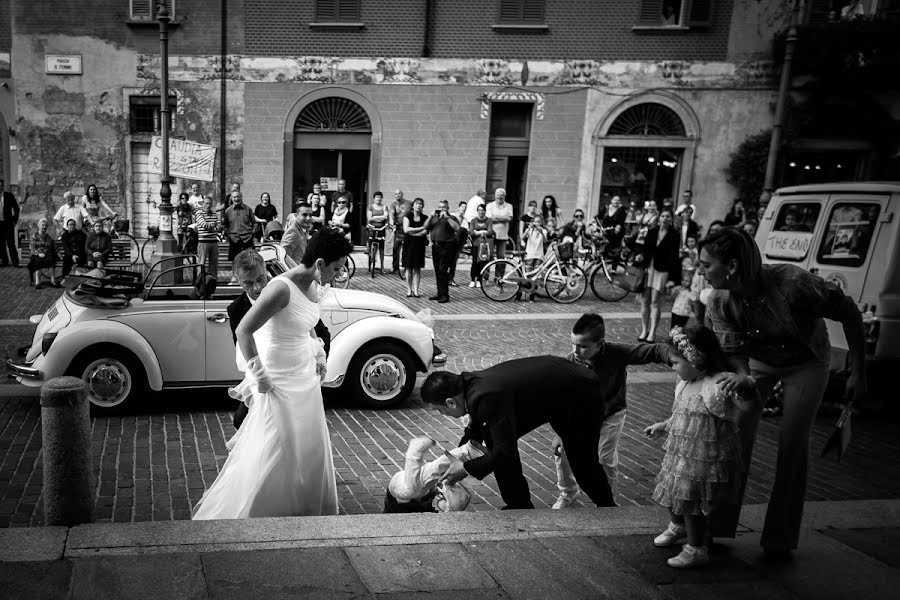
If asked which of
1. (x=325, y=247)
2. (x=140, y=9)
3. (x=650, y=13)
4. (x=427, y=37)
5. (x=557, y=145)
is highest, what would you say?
(x=650, y=13)

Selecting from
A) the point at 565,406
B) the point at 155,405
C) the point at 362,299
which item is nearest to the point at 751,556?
the point at 565,406

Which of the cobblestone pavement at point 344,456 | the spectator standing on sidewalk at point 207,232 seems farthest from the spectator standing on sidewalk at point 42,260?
the cobblestone pavement at point 344,456

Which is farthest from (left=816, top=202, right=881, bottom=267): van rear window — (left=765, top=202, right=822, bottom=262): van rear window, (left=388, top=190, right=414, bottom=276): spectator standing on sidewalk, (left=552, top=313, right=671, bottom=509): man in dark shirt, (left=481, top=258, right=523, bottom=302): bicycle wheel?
(left=388, top=190, right=414, bottom=276): spectator standing on sidewalk

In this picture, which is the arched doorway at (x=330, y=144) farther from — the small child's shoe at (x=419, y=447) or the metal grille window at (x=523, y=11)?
the small child's shoe at (x=419, y=447)

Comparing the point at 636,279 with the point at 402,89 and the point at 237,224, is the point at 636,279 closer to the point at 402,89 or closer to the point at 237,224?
the point at 237,224

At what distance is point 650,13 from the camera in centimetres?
1908

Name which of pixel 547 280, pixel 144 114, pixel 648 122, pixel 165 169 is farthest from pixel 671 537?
pixel 144 114

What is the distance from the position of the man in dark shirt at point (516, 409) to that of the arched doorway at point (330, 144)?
53.3ft

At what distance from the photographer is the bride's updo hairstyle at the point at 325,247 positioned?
13.1 feet

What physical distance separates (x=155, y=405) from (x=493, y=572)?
4.42 metres

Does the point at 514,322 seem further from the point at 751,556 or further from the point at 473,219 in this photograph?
the point at 751,556

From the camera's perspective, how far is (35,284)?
12594 mm

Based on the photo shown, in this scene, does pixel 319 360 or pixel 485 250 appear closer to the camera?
pixel 319 360

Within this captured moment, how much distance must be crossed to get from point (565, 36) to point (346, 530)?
18.1 meters
